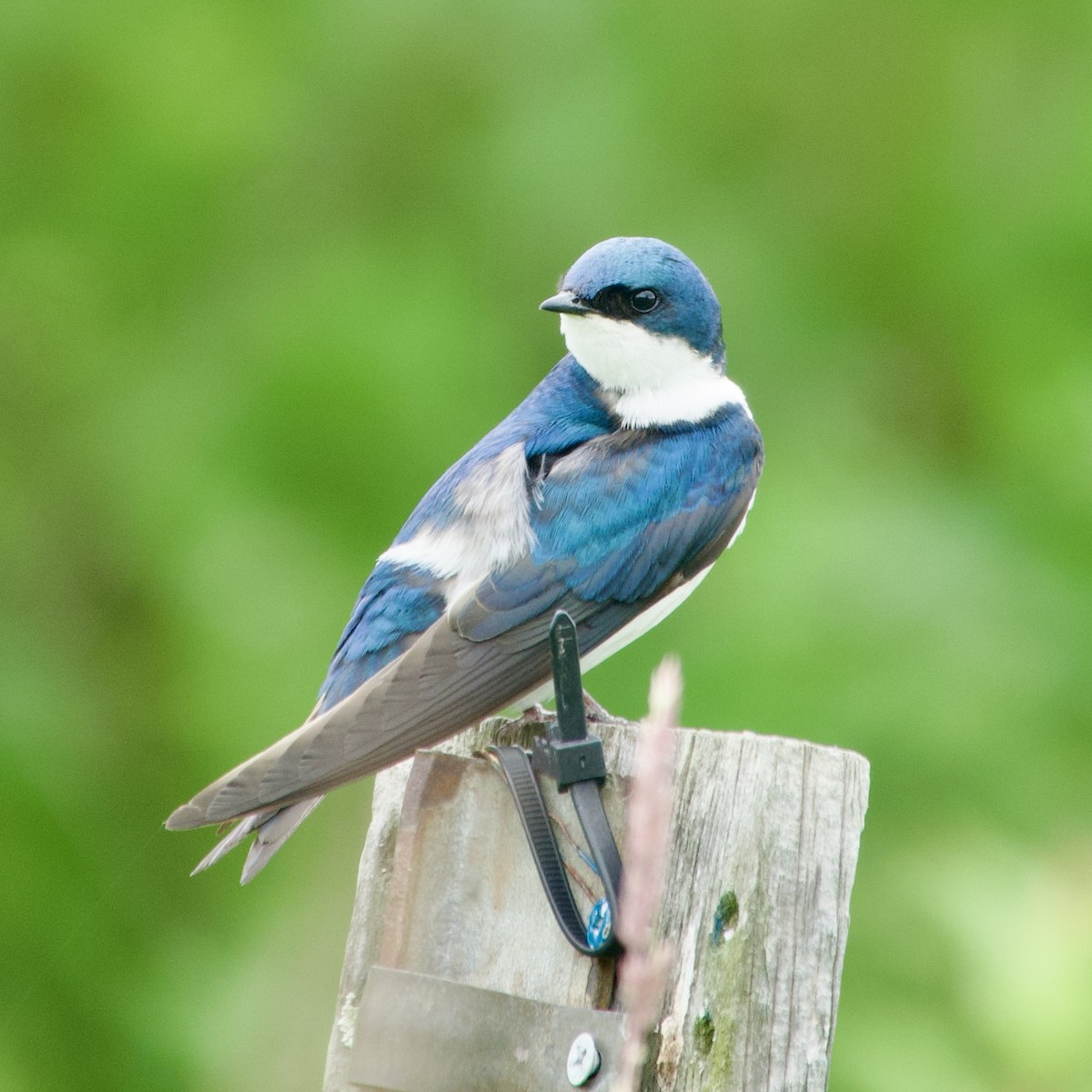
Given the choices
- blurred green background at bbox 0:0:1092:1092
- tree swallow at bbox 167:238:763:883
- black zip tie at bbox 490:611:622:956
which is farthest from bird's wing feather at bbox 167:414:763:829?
blurred green background at bbox 0:0:1092:1092

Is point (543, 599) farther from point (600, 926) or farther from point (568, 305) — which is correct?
point (600, 926)

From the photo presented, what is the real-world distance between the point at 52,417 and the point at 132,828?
1.09 metres

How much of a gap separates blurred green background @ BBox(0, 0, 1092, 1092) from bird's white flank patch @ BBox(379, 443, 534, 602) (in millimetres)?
975

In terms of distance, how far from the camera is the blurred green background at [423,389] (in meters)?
3.38

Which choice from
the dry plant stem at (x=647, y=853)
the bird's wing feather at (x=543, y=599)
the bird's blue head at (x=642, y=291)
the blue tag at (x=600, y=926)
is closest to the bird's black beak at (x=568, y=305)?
the bird's blue head at (x=642, y=291)

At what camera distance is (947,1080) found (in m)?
2.51

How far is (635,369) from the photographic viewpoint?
271 centimetres

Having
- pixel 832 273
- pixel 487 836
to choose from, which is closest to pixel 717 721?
pixel 832 273

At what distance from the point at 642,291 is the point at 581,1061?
1671mm

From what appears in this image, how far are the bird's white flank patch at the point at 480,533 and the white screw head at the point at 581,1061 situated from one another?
1014 millimetres

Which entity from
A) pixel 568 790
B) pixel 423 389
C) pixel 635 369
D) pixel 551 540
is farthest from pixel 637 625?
pixel 423 389

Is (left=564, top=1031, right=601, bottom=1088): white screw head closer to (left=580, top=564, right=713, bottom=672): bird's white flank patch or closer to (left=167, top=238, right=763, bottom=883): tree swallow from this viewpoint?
(left=167, top=238, right=763, bottom=883): tree swallow

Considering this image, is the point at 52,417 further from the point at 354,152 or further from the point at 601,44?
the point at 601,44

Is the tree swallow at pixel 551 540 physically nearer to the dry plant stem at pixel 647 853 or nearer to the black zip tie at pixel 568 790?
the black zip tie at pixel 568 790
